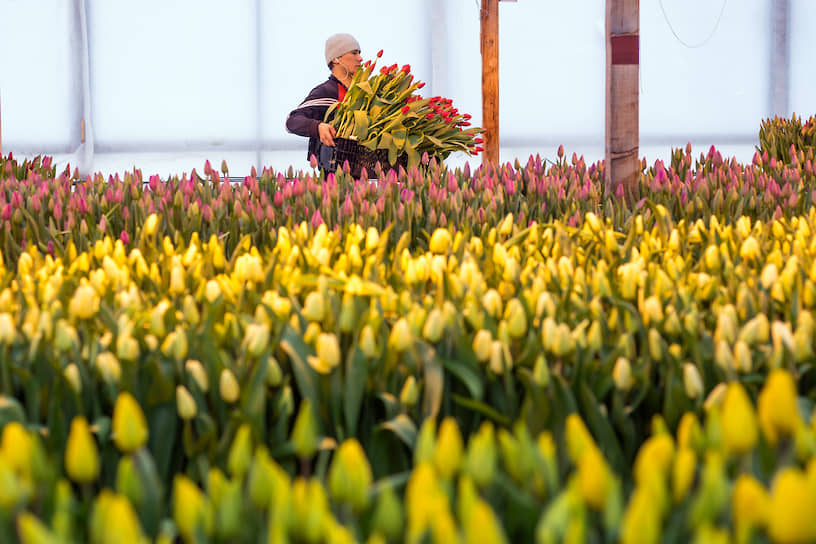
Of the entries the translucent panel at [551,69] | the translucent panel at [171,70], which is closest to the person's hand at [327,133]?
the translucent panel at [171,70]

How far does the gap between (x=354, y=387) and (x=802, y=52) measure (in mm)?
18528

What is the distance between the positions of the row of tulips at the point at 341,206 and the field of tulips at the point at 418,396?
0.66 metres

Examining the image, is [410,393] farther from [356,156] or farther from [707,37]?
[707,37]

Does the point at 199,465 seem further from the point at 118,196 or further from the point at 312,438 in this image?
the point at 118,196

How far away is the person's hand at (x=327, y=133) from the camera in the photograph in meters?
5.81

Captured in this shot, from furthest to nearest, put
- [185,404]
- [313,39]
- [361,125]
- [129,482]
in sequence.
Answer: [313,39], [361,125], [185,404], [129,482]

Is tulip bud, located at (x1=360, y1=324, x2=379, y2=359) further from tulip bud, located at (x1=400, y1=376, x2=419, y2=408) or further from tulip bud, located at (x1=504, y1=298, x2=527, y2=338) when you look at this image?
tulip bud, located at (x1=504, y1=298, x2=527, y2=338)

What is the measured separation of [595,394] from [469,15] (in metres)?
15.1

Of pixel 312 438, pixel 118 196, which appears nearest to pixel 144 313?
pixel 312 438

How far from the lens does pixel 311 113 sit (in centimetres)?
675

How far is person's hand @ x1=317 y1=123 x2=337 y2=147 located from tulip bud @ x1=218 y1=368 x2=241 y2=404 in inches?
182

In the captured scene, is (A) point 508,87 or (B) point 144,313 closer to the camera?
(B) point 144,313

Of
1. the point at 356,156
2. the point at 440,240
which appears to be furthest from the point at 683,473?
the point at 356,156

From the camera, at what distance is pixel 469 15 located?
15.6m
